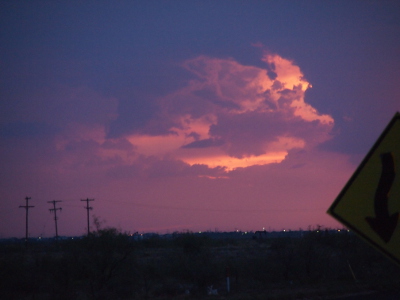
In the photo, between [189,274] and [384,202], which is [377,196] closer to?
[384,202]

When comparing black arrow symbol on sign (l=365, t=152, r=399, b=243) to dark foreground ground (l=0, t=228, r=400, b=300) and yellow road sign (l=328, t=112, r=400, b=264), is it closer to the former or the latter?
yellow road sign (l=328, t=112, r=400, b=264)

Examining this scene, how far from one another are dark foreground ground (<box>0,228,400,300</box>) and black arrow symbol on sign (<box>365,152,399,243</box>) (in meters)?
16.8

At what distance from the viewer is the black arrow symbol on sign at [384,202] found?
4723 mm

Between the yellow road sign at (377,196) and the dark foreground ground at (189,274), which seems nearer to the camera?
the yellow road sign at (377,196)

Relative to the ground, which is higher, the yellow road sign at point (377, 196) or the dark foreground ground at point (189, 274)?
the yellow road sign at point (377, 196)

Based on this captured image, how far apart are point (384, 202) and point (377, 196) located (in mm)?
96

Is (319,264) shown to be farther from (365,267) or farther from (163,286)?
(163,286)

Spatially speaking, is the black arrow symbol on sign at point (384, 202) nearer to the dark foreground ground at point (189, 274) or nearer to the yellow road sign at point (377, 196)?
the yellow road sign at point (377, 196)

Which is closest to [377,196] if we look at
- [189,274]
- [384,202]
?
[384,202]

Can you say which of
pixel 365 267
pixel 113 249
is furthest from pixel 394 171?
pixel 365 267

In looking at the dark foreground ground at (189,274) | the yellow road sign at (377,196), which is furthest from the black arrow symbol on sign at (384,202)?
the dark foreground ground at (189,274)

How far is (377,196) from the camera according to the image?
489cm

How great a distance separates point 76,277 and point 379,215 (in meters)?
20.3

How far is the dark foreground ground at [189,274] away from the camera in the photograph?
854 inches
